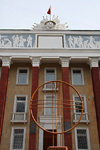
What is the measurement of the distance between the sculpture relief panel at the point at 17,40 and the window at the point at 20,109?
226 inches

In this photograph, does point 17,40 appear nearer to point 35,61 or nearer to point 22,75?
point 35,61

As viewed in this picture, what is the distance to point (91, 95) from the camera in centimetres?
1878

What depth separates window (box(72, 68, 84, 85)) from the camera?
778 inches

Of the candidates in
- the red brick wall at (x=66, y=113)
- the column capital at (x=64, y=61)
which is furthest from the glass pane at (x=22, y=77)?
the red brick wall at (x=66, y=113)

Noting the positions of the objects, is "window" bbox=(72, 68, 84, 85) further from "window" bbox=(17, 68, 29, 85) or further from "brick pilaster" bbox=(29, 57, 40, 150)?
"window" bbox=(17, 68, 29, 85)

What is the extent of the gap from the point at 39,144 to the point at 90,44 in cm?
1174

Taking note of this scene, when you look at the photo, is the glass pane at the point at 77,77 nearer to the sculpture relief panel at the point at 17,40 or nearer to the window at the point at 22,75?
the window at the point at 22,75

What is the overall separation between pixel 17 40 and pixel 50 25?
4482 mm

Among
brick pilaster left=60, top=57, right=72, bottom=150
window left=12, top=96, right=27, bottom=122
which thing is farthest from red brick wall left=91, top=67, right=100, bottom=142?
window left=12, top=96, right=27, bottom=122

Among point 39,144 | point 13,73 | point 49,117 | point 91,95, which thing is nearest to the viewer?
point 39,144

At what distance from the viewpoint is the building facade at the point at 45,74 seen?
54.9 ft

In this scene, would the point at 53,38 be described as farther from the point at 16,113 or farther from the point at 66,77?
the point at 16,113

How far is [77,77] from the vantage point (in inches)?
792

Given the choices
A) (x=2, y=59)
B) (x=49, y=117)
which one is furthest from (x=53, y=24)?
(x=49, y=117)
